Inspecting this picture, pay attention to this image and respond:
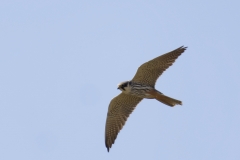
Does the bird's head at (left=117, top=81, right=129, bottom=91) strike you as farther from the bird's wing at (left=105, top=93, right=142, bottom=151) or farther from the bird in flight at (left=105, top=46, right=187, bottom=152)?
the bird's wing at (left=105, top=93, right=142, bottom=151)

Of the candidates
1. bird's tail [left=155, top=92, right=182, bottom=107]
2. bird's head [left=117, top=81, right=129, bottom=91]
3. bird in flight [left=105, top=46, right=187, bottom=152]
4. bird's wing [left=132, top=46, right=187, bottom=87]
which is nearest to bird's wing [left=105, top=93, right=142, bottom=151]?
bird in flight [left=105, top=46, right=187, bottom=152]

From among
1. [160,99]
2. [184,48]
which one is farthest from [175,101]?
[184,48]

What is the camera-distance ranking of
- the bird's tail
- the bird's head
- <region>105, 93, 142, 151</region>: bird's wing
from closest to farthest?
the bird's tail → the bird's head → <region>105, 93, 142, 151</region>: bird's wing

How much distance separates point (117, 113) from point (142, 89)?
139 cm

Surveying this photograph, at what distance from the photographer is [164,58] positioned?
53.0ft

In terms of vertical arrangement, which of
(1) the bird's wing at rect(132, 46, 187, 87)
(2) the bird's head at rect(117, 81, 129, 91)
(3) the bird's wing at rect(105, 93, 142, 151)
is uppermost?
(1) the bird's wing at rect(132, 46, 187, 87)

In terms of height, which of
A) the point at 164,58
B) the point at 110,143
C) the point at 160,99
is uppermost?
the point at 164,58

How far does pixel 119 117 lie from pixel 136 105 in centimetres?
61

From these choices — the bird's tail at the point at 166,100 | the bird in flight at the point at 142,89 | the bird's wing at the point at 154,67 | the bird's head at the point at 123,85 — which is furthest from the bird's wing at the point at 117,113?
the bird's tail at the point at 166,100

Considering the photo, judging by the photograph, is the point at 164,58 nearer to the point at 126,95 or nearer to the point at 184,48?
the point at 184,48

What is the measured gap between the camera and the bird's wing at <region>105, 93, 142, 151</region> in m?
17.2

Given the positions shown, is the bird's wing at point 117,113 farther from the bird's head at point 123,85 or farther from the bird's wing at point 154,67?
the bird's wing at point 154,67

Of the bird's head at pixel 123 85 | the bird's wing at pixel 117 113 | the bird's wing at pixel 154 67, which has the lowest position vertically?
the bird's wing at pixel 117 113

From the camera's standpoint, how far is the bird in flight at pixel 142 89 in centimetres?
1613
